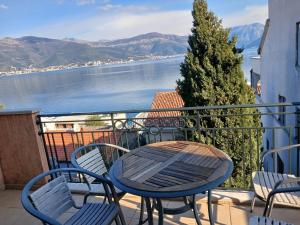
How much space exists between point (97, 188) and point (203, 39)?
21.6ft

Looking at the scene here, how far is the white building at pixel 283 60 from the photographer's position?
6617mm

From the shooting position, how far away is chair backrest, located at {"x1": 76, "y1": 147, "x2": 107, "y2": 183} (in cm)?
227

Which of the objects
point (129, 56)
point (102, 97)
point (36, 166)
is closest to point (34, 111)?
point (36, 166)

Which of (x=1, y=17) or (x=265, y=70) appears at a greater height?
(x=1, y=17)

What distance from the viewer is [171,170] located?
6.21 ft

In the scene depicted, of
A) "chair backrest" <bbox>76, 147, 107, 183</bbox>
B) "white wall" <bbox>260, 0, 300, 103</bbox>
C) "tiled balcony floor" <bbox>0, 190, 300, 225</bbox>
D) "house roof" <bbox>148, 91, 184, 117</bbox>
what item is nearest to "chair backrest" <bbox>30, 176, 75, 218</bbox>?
"chair backrest" <bbox>76, 147, 107, 183</bbox>

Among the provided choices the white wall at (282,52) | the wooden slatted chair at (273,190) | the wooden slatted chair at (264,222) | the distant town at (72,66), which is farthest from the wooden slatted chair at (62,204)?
the distant town at (72,66)

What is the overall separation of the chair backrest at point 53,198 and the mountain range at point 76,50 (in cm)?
8448

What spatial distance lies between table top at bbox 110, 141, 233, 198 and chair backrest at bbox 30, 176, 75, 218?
1.26 feet

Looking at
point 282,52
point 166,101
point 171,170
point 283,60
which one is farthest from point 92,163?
point 166,101

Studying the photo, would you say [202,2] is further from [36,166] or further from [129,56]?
[129,56]

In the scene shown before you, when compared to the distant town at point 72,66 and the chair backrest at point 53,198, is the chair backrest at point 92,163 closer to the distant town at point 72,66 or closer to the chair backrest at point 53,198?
the chair backrest at point 53,198

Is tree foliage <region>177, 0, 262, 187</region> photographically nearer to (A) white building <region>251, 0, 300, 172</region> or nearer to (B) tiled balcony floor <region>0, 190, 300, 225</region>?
(A) white building <region>251, 0, 300, 172</region>

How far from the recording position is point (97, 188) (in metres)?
2.46
